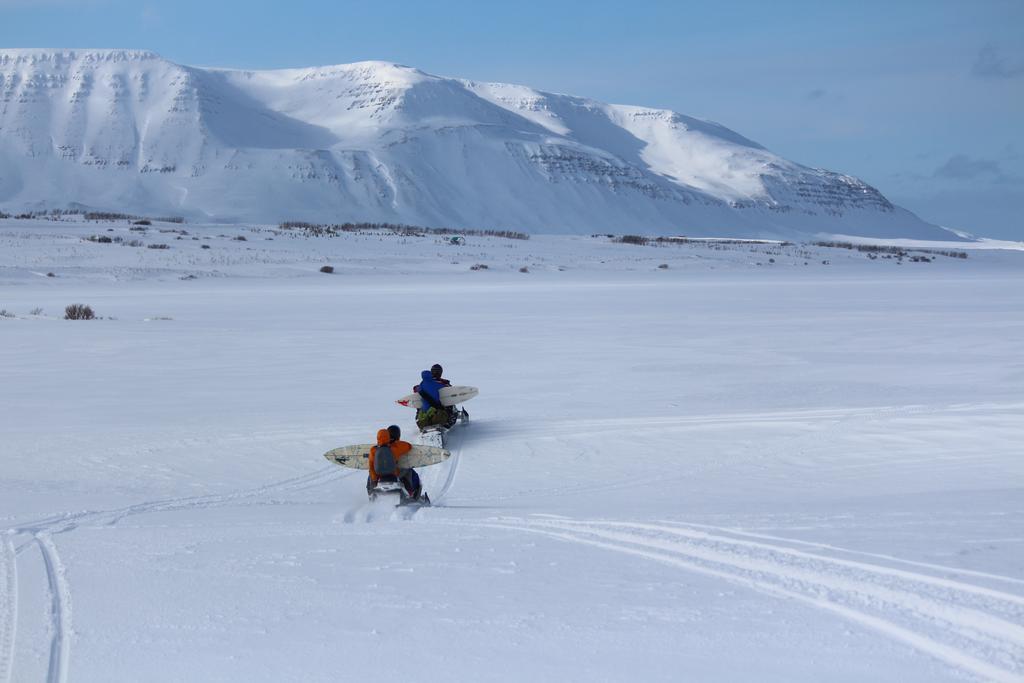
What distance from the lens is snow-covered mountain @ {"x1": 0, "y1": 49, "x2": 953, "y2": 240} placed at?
468 ft

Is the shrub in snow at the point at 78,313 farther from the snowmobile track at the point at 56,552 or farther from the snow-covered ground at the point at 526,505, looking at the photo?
the snowmobile track at the point at 56,552

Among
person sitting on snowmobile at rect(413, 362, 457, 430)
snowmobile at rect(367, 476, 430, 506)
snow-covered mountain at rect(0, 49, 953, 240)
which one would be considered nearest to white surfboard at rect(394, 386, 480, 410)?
person sitting on snowmobile at rect(413, 362, 457, 430)

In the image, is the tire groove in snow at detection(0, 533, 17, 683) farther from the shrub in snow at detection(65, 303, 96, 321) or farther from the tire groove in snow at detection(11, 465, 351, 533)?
the shrub in snow at detection(65, 303, 96, 321)

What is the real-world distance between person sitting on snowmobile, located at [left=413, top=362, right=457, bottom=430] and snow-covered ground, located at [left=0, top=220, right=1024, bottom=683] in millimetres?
424

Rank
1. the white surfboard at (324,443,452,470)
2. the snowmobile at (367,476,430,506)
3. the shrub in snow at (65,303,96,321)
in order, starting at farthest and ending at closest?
1. the shrub in snow at (65,303,96,321)
2. the white surfboard at (324,443,452,470)
3. the snowmobile at (367,476,430,506)

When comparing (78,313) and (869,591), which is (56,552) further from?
(78,313)

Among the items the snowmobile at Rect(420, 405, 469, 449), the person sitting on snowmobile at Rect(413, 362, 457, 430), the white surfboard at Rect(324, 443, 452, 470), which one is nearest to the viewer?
the white surfboard at Rect(324, 443, 452, 470)

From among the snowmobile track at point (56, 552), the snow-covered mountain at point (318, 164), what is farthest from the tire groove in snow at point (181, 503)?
the snow-covered mountain at point (318, 164)

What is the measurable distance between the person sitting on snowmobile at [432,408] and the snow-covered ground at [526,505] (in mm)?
424

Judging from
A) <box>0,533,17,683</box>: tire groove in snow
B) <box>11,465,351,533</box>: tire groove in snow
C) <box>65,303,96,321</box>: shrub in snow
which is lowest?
<box>11,465,351,533</box>: tire groove in snow

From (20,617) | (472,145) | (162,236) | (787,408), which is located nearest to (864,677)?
(20,617)

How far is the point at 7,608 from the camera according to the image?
227 inches

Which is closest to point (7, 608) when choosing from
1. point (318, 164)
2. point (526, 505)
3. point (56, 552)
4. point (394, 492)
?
point (56, 552)

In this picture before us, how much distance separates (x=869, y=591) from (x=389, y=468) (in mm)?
4613
